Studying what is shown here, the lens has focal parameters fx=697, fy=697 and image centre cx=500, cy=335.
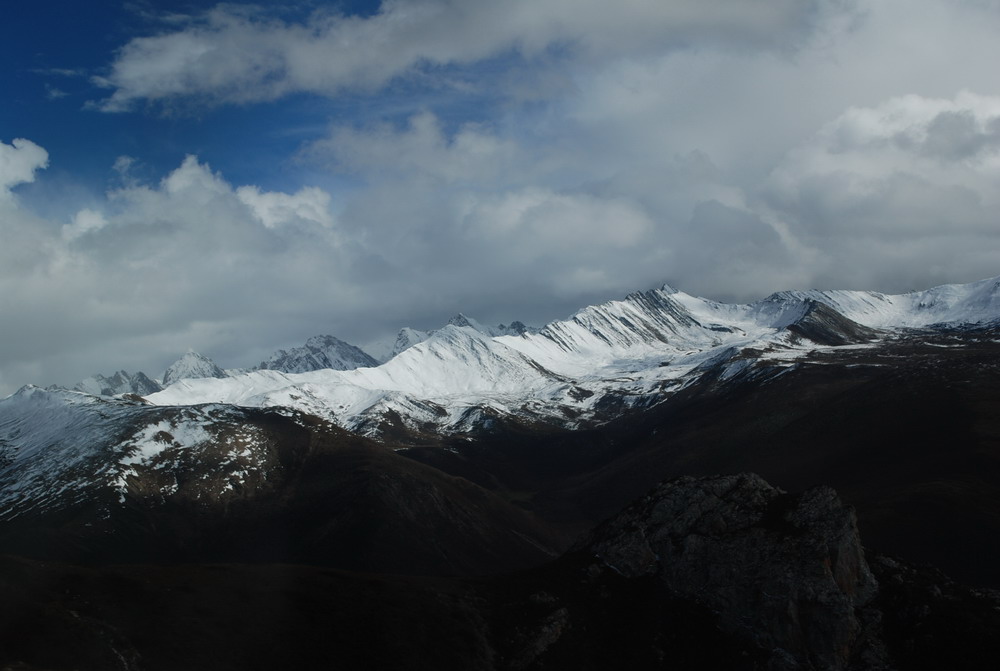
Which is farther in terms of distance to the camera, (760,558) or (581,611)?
(581,611)

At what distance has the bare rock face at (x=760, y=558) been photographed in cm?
9081

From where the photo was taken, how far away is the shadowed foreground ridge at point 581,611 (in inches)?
3312

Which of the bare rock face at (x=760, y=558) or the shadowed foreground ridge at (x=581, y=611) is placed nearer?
the shadowed foreground ridge at (x=581, y=611)

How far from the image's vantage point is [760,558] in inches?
3971

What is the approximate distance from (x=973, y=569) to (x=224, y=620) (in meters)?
153

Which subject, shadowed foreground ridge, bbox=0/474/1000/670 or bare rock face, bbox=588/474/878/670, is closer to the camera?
shadowed foreground ridge, bbox=0/474/1000/670

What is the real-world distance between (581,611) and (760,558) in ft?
89.8

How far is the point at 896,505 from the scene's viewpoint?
599 ft

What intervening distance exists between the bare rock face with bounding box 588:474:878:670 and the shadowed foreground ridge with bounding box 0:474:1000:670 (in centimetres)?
24

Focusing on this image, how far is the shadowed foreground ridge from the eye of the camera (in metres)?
84.1

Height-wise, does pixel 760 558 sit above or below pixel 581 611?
above

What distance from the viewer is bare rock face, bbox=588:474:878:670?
9081 cm

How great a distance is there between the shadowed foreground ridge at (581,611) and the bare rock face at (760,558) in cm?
24

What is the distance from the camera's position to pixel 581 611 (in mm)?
104875
